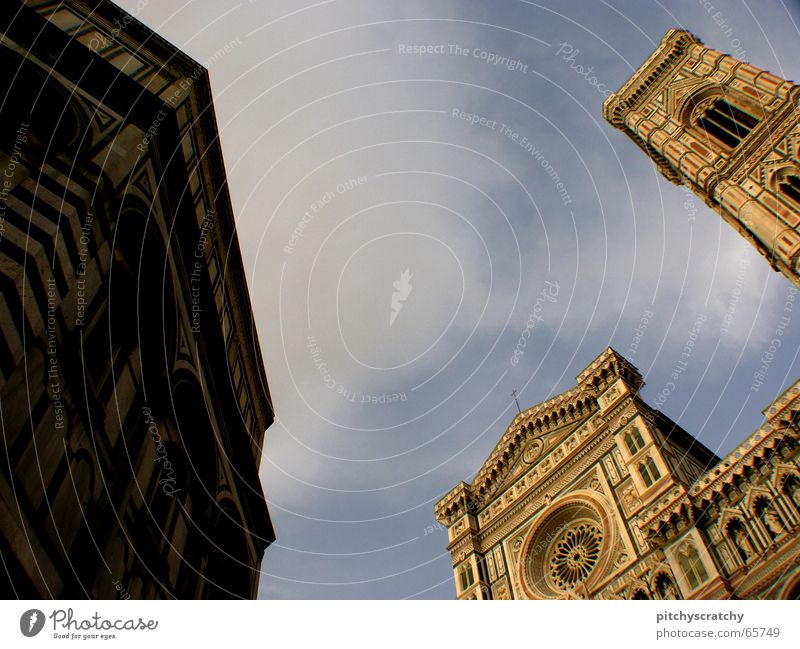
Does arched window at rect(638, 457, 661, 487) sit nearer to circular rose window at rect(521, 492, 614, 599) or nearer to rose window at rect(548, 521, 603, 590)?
circular rose window at rect(521, 492, 614, 599)

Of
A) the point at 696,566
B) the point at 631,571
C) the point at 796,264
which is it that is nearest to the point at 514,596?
the point at 631,571

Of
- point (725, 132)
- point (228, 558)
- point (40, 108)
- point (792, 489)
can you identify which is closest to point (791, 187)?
point (725, 132)

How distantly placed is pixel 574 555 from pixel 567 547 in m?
0.83

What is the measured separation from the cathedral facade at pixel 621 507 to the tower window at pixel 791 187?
1128cm

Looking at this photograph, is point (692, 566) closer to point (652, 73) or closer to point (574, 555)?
point (574, 555)

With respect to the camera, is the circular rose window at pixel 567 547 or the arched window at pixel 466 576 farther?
the arched window at pixel 466 576

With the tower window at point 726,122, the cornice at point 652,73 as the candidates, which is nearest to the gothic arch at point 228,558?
the tower window at point 726,122

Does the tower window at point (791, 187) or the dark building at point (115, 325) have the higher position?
the tower window at point (791, 187)

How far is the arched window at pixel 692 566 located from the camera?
18578 millimetres

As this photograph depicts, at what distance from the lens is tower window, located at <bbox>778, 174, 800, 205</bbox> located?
25.9m

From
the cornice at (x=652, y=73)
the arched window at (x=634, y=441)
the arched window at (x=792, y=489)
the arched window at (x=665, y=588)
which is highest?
the cornice at (x=652, y=73)

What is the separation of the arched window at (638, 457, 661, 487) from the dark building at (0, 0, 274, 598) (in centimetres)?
1660

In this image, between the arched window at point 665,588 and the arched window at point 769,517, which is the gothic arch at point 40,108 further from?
the arched window at point 665,588
